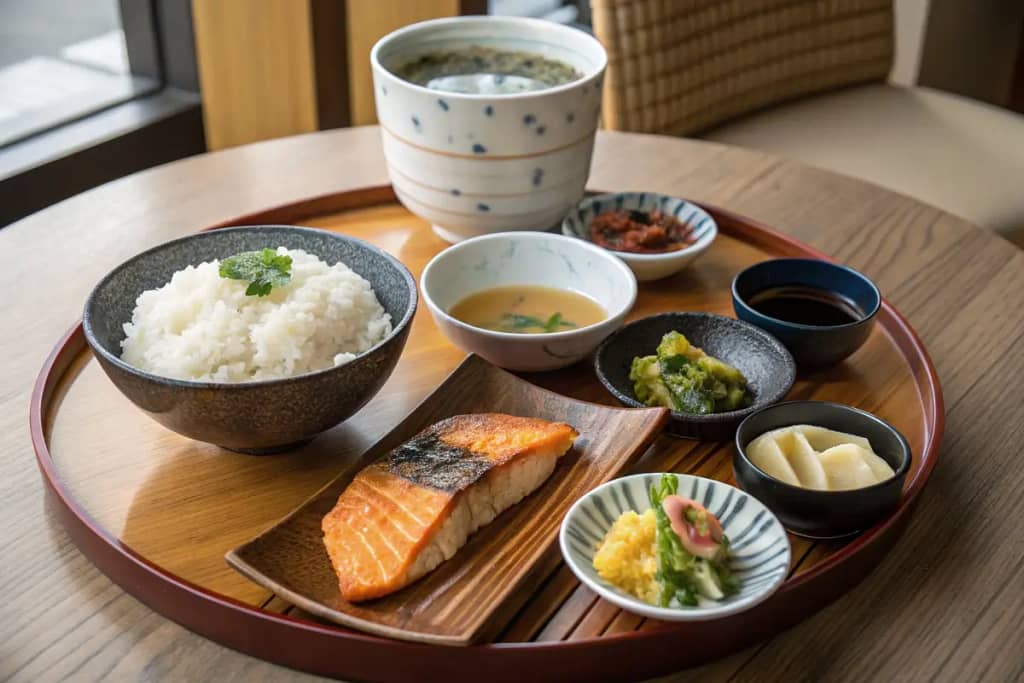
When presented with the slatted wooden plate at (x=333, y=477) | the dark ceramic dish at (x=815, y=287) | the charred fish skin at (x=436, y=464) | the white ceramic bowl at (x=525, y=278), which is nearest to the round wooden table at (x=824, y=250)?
the slatted wooden plate at (x=333, y=477)

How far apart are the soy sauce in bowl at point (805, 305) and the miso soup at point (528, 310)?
25 centimetres

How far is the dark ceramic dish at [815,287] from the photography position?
4.95 feet

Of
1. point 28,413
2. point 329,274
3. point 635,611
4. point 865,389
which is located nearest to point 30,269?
point 28,413

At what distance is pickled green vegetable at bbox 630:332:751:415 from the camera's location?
142 centimetres

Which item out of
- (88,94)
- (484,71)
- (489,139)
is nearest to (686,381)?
(489,139)

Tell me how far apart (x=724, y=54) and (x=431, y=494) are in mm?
1867

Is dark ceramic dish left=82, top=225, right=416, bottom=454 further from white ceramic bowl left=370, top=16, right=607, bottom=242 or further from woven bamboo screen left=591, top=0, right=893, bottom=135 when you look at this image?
woven bamboo screen left=591, top=0, right=893, bottom=135

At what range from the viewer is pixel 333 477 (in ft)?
4.32

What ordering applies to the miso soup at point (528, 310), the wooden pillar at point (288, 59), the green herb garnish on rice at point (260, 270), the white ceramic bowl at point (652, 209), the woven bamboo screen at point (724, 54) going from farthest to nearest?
the wooden pillar at point (288, 59), the woven bamboo screen at point (724, 54), the white ceramic bowl at point (652, 209), the miso soup at point (528, 310), the green herb garnish on rice at point (260, 270)

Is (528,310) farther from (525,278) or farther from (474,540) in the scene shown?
(474,540)

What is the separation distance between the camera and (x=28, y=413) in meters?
1.42

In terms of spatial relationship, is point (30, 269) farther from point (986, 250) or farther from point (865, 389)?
point (986, 250)

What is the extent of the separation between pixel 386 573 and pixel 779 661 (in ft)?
1.35

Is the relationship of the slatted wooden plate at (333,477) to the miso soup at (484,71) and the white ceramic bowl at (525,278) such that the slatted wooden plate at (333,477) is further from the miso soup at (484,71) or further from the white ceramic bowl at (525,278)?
the miso soup at (484,71)
